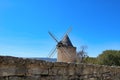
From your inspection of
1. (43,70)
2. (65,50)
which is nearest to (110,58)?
(65,50)

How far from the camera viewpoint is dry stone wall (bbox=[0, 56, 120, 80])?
162 inches

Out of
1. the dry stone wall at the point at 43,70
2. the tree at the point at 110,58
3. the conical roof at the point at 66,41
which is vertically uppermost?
the conical roof at the point at 66,41

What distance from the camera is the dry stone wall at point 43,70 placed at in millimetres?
4107

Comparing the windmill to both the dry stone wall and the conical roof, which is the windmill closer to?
the conical roof

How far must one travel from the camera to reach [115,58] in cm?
3441

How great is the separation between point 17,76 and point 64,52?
98.1 ft

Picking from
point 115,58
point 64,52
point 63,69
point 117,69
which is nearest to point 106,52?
point 115,58


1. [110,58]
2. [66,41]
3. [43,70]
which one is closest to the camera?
[43,70]

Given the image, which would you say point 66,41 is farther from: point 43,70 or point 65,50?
point 43,70

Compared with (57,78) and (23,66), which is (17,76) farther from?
(57,78)

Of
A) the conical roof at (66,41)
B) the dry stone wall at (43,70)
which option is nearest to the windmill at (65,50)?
the conical roof at (66,41)

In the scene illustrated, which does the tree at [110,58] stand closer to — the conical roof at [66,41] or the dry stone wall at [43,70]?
the conical roof at [66,41]

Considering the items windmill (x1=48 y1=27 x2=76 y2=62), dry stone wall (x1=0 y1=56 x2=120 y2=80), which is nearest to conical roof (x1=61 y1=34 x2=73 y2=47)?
windmill (x1=48 y1=27 x2=76 y2=62)

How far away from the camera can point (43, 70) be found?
470 centimetres
